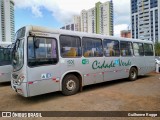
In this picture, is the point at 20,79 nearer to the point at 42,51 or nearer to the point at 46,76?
the point at 46,76

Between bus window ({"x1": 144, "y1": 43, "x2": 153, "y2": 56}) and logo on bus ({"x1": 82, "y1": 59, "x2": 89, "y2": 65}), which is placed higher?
bus window ({"x1": 144, "y1": 43, "x2": 153, "y2": 56})

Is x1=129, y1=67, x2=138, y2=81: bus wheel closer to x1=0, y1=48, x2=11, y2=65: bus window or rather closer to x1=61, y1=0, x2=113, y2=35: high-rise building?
x1=0, y1=48, x2=11, y2=65: bus window

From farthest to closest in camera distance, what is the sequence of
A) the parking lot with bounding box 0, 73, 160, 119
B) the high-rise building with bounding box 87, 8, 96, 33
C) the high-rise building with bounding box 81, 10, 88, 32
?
the high-rise building with bounding box 87, 8, 96, 33 → the high-rise building with bounding box 81, 10, 88, 32 → the parking lot with bounding box 0, 73, 160, 119

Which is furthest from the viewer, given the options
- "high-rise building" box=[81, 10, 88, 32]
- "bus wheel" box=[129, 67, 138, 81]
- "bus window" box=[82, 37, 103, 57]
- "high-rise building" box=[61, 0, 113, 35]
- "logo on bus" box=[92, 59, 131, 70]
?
"high-rise building" box=[61, 0, 113, 35]

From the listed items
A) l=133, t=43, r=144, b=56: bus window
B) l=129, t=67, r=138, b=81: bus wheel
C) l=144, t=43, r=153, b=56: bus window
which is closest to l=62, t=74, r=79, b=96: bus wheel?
l=129, t=67, r=138, b=81: bus wheel

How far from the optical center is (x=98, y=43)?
8.28 meters

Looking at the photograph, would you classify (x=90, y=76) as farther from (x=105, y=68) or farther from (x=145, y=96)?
(x=145, y=96)

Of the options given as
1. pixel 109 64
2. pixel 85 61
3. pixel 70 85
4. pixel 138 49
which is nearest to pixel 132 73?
pixel 138 49

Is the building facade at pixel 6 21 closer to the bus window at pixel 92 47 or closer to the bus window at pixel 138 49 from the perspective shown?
the bus window at pixel 138 49

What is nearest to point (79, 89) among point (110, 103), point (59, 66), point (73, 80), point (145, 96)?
point (73, 80)

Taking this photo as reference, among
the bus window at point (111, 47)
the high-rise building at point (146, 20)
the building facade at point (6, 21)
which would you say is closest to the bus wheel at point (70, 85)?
the bus window at point (111, 47)

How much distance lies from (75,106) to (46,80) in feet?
4.97

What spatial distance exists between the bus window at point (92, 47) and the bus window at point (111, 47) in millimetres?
382

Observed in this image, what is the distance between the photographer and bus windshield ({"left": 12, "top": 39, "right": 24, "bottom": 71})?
5.96m
